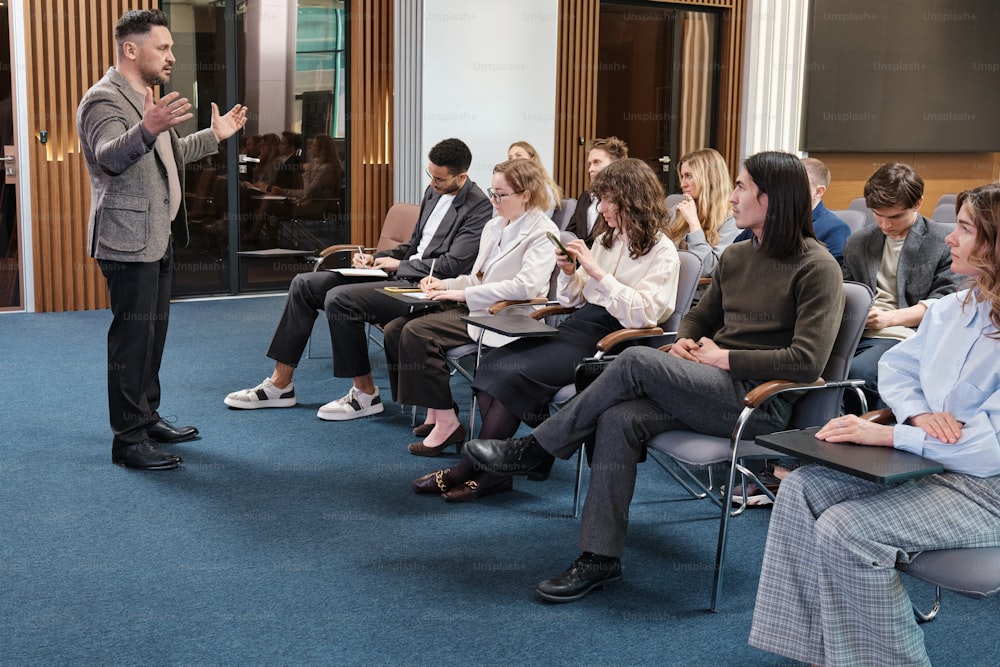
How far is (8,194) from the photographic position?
7.37m

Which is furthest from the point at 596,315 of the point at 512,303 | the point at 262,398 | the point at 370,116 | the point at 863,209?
the point at 370,116

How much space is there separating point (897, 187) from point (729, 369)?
140 centimetres

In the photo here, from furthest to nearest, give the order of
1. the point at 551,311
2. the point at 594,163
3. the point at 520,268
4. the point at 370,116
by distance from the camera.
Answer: the point at 370,116
the point at 594,163
the point at 520,268
the point at 551,311

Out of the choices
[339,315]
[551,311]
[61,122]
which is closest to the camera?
[551,311]

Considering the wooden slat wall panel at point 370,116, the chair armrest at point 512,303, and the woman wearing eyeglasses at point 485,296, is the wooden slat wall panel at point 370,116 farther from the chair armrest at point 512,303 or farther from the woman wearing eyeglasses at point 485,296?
the chair armrest at point 512,303

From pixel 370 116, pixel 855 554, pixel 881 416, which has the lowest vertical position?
pixel 855 554

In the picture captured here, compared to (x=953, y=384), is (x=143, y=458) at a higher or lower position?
lower

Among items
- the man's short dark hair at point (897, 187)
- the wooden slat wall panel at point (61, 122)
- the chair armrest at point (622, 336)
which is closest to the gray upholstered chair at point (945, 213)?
the man's short dark hair at point (897, 187)

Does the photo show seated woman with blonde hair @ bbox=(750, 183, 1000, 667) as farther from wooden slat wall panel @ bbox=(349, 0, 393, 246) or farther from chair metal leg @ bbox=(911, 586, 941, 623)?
wooden slat wall panel @ bbox=(349, 0, 393, 246)

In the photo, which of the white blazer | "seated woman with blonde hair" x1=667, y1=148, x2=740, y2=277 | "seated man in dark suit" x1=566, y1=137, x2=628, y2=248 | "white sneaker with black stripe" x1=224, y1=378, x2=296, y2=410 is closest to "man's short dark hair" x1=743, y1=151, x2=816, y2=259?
the white blazer

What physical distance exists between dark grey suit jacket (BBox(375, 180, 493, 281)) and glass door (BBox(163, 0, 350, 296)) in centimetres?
342

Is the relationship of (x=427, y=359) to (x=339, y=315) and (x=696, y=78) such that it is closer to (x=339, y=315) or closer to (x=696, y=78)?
(x=339, y=315)

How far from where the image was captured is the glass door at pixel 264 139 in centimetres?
798

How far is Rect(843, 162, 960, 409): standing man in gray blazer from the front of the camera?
3670 millimetres
